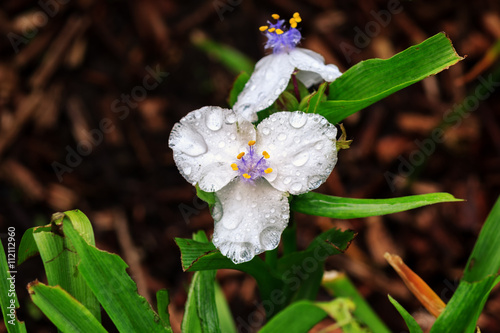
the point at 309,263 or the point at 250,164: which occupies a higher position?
the point at 250,164

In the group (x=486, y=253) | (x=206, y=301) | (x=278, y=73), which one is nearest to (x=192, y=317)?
(x=206, y=301)

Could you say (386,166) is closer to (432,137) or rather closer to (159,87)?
(432,137)

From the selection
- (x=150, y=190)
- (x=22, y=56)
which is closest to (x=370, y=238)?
(x=150, y=190)

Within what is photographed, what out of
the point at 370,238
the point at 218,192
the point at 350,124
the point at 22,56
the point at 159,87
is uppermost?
the point at 22,56

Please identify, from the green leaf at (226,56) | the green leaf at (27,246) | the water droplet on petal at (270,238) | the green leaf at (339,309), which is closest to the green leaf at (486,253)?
the green leaf at (339,309)

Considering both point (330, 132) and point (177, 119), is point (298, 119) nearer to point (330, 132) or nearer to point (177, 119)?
point (330, 132)

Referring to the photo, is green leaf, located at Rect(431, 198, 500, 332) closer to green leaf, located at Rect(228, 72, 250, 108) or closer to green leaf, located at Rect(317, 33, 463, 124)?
green leaf, located at Rect(317, 33, 463, 124)

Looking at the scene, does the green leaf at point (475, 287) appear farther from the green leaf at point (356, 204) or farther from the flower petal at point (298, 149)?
the flower petal at point (298, 149)
